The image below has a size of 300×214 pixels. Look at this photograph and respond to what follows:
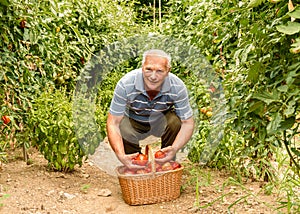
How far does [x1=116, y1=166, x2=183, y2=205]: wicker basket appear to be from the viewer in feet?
7.18

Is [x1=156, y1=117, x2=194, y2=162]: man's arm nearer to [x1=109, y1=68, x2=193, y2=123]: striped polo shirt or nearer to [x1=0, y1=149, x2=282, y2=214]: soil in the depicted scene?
[x1=109, y1=68, x2=193, y2=123]: striped polo shirt

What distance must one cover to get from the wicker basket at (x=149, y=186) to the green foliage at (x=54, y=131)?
361 mm

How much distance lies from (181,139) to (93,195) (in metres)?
0.53

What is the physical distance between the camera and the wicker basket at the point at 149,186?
2.19 m

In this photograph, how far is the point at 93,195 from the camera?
2342 mm

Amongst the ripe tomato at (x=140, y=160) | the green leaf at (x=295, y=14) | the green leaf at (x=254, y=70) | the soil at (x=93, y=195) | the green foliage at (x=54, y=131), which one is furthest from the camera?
the green foliage at (x=54, y=131)

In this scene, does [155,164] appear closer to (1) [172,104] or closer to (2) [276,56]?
(1) [172,104]

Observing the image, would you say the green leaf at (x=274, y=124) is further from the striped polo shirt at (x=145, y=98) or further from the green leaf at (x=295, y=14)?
the striped polo shirt at (x=145, y=98)

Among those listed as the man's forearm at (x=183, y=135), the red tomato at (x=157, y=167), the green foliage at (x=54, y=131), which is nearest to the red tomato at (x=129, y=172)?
the red tomato at (x=157, y=167)

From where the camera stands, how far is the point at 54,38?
2.88 meters

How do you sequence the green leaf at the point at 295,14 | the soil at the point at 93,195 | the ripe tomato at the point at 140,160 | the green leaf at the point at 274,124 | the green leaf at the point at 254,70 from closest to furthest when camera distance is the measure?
the green leaf at the point at 295,14 → the green leaf at the point at 274,124 → the green leaf at the point at 254,70 → the soil at the point at 93,195 → the ripe tomato at the point at 140,160

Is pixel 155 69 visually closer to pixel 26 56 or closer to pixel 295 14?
pixel 26 56

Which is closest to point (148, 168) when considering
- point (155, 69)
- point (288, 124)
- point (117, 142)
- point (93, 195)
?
point (117, 142)

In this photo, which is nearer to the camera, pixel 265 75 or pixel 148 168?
pixel 265 75
